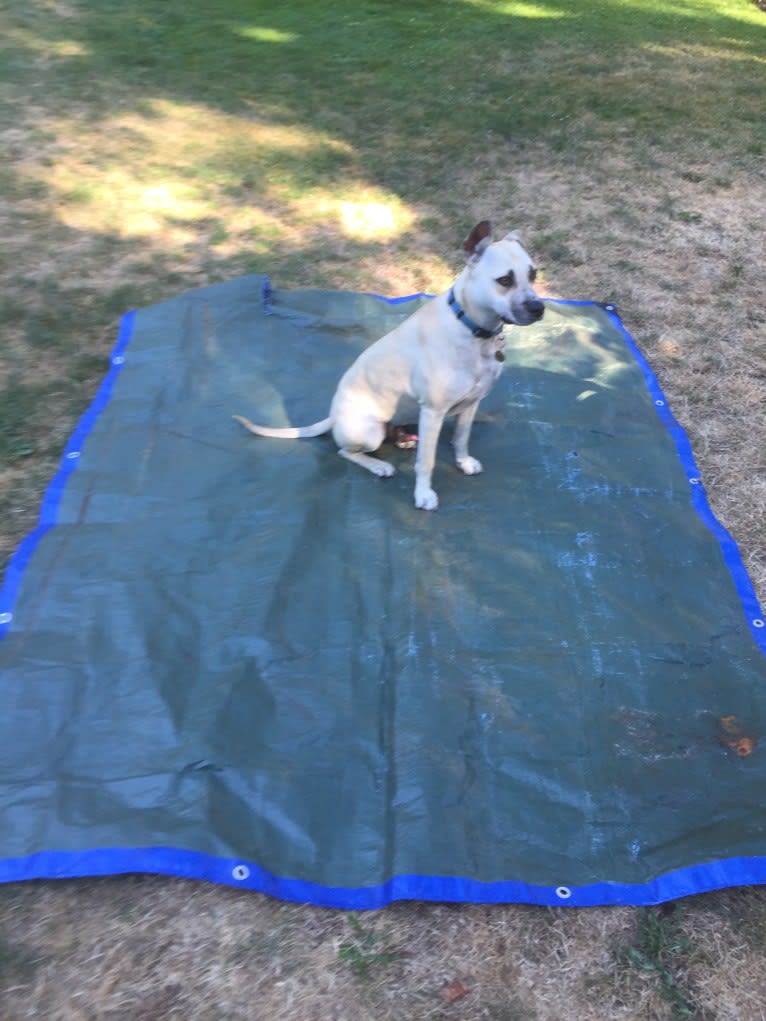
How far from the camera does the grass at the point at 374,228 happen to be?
2.39 metres

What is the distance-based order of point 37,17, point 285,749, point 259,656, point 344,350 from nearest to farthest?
1. point 285,749
2. point 259,656
3. point 344,350
4. point 37,17

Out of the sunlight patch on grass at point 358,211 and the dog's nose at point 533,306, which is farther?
the sunlight patch on grass at point 358,211

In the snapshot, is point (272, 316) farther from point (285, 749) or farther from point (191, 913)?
point (191, 913)

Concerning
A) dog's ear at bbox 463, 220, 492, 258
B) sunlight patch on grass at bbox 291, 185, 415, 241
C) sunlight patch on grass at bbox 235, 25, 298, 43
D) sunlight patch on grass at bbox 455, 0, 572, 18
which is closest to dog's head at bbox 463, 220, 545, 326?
dog's ear at bbox 463, 220, 492, 258

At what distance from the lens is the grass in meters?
2.39

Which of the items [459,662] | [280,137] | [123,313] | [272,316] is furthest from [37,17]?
[459,662]

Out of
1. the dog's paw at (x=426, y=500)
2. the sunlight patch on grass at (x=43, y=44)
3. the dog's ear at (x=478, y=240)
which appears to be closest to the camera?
the dog's ear at (x=478, y=240)

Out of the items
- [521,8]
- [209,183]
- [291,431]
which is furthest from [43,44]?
[291,431]

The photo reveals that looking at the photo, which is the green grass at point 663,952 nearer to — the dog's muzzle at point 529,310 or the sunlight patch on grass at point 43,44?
the dog's muzzle at point 529,310

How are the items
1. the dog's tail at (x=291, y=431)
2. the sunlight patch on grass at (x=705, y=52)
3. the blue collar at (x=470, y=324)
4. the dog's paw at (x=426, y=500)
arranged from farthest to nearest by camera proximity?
the sunlight patch on grass at (x=705, y=52) < the dog's tail at (x=291, y=431) < the dog's paw at (x=426, y=500) < the blue collar at (x=470, y=324)

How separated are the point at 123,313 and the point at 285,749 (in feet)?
11.5

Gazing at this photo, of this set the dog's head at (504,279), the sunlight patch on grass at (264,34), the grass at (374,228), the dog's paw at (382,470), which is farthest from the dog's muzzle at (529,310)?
the sunlight patch on grass at (264,34)

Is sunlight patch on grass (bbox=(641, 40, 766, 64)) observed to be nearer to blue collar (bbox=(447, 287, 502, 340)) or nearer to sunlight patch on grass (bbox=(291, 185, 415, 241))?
sunlight patch on grass (bbox=(291, 185, 415, 241))

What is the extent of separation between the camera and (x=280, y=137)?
7391 mm
